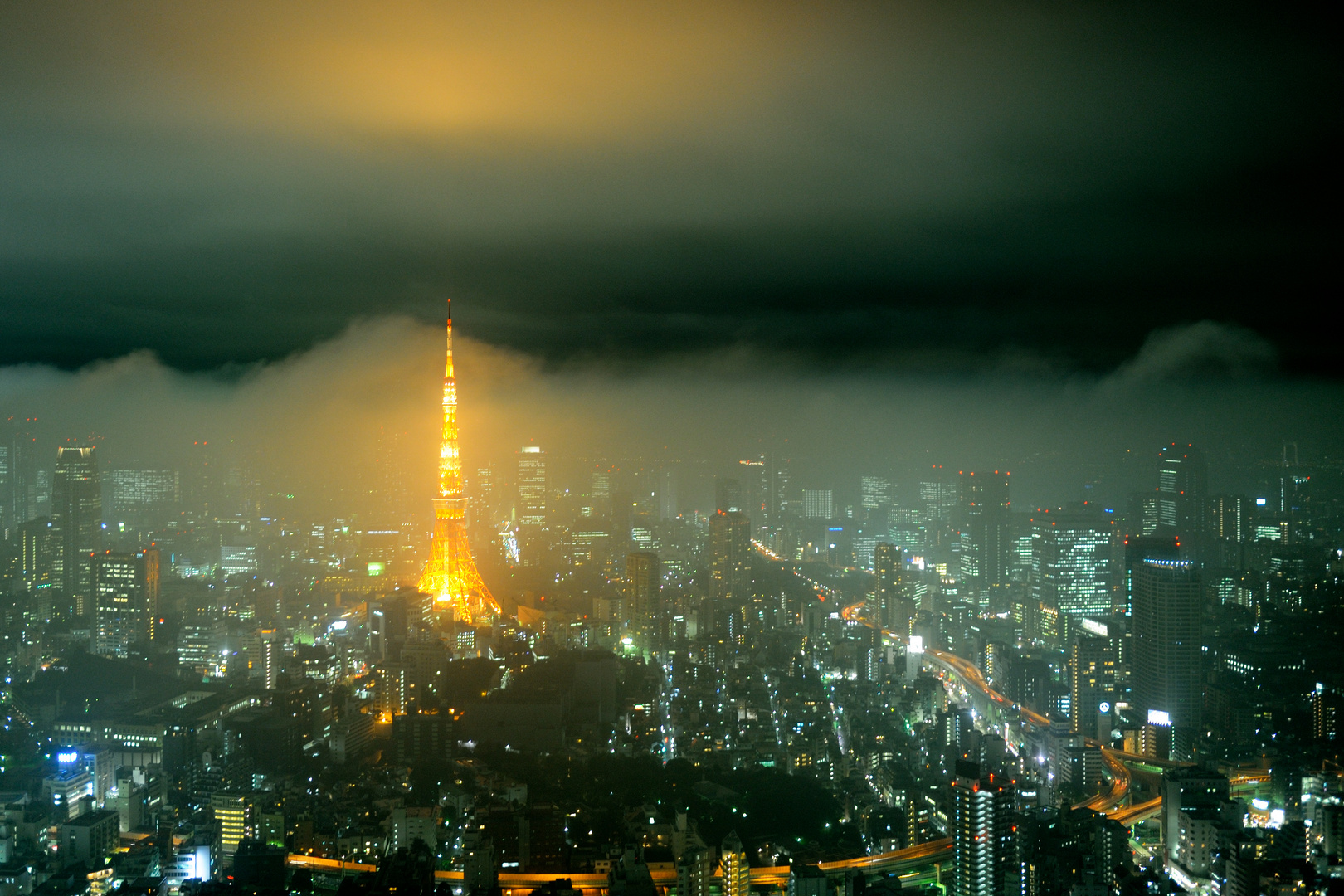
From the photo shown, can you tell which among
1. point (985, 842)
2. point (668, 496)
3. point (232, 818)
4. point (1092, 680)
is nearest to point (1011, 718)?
point (1092, 680)

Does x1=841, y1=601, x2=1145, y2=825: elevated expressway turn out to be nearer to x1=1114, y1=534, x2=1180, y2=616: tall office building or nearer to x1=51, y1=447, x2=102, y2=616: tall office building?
x1=1114, y1=534, x2=1180, y2=616: tall office building

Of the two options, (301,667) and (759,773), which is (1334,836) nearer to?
(759,773)

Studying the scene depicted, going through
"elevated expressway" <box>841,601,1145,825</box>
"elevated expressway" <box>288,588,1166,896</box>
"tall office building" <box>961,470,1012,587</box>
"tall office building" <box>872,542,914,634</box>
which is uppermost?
"tall office building" <box>961,470,1012,587</box>

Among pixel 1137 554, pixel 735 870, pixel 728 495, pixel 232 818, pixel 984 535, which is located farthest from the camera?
pixel 728 495

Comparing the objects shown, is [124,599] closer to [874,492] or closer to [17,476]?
[17,476]

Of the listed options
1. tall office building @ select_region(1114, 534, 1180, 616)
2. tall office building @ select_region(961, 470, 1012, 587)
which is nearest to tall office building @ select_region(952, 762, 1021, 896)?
tall office building @ select_region(1114, 534, 1180, 616)

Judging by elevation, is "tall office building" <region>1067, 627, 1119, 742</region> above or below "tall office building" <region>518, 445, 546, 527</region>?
below
